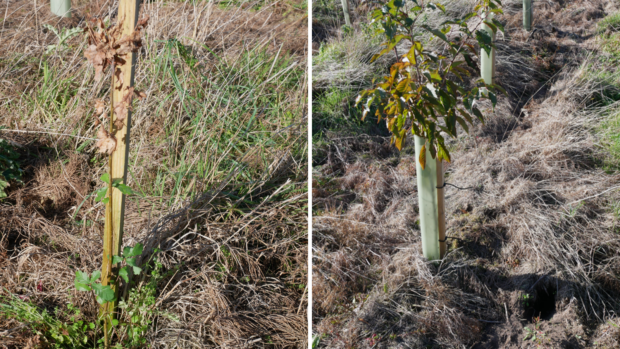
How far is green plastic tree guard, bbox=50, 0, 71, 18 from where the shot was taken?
437cm

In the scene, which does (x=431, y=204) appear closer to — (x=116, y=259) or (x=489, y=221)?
(x=489, y=221)

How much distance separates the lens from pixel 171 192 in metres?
2.73

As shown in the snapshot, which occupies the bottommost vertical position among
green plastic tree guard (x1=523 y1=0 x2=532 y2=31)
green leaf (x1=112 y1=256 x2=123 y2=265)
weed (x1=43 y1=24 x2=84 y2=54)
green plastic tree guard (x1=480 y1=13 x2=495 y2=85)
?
green leaf (x1=112 y1=256 x2=123 y2=265)

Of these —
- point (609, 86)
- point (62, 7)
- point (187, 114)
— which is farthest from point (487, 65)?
point (62, 7)

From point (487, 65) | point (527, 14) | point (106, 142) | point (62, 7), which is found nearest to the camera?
point (106, 142)

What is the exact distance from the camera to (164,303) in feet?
7.87

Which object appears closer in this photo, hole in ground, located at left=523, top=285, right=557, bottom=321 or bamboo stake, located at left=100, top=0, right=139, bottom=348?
bamboo stake, located at left=100, top=0, right=139, bottom=348

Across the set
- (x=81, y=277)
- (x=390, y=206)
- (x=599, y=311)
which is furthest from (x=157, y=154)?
(x=599, y=311)

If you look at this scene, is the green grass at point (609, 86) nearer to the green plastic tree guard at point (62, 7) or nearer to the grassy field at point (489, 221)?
the grassy field at point (489, 221)

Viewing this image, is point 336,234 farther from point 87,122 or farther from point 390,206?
point 87,122

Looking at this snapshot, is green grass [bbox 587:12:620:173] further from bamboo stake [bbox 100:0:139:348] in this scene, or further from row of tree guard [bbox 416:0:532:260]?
bamboo stake [bbox 100:0:139:348]

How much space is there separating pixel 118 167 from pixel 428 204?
167cm

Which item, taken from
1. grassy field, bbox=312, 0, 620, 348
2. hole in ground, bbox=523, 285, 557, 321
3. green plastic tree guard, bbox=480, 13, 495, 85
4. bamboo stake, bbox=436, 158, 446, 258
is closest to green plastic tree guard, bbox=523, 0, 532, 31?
grassy field, bbox=312, 0, 620, 348

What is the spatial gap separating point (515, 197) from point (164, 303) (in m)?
2.33
